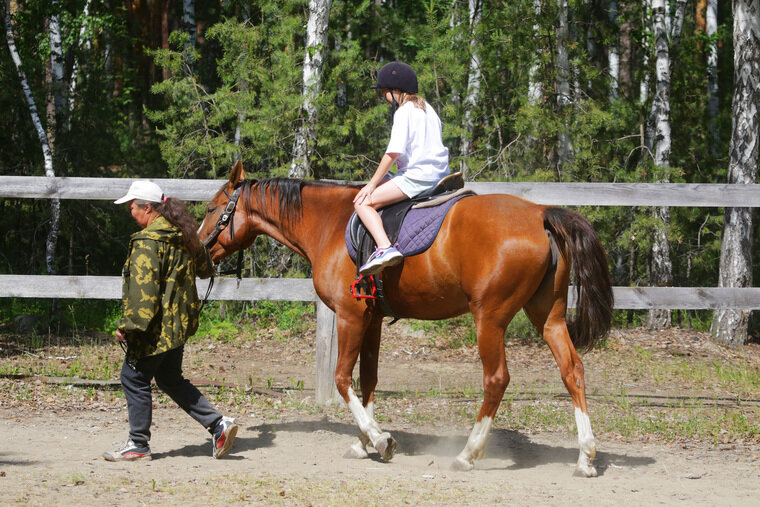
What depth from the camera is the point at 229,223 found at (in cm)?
632

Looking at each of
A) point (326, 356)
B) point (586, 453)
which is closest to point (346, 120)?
point (326, 356)

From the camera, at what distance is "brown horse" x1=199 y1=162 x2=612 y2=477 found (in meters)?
5.32

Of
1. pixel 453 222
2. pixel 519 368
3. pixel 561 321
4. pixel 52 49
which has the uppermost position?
pixel 52 49

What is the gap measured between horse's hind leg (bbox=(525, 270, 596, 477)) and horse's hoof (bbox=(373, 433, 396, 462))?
1.31 meters

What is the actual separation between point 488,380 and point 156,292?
7.90 ft

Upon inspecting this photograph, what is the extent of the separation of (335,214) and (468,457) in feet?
7.02

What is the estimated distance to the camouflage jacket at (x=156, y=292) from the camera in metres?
5.22

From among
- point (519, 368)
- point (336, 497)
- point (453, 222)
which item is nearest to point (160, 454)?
point (336, 497)

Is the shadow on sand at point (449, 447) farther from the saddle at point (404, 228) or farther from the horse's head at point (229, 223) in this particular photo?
the horse's head at point (229, 223)

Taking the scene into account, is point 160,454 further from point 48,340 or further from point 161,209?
point 48,340

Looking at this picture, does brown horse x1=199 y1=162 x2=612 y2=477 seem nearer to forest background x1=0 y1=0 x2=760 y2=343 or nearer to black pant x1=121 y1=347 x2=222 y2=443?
black pant x1=121 y1=347 x2=222 y2=443

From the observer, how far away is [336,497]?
466 centimetres

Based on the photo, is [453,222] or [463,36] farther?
[463,36]

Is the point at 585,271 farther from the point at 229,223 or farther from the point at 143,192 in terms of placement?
the point at 143,192
